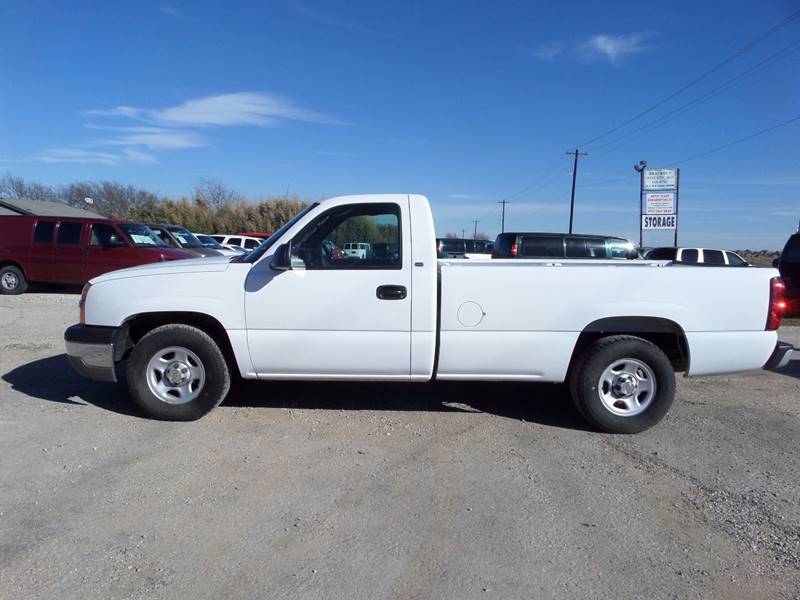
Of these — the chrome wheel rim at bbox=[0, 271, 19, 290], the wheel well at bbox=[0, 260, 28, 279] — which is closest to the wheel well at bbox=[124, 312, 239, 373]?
the wheel well at bbox=[0, 260, 28, 279]

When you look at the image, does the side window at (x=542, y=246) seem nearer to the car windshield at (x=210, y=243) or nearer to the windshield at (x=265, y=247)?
the car windshield at (x=210, y=243)

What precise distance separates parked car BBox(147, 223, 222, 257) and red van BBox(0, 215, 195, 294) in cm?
132

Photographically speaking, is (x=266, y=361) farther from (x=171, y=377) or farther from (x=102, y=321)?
(x=102, y=321)

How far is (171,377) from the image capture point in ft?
16.9

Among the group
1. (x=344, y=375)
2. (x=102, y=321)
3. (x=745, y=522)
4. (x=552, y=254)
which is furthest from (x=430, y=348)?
(x=552, y=254)

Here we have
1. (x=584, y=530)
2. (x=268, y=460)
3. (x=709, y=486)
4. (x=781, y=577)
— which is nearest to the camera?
(x=781, y=577)

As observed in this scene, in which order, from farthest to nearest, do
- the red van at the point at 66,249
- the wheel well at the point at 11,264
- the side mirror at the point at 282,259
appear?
the wheel well at the point at 11,264
the red van at the point at 66,249
the side mirror at the point at 282,259

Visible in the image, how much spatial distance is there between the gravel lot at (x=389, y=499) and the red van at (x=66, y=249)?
7924 mm

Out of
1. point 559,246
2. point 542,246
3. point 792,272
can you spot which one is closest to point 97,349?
point 792,272

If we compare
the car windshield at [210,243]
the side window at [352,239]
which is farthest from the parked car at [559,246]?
the side window at [352,239]

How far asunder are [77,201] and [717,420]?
7151cm

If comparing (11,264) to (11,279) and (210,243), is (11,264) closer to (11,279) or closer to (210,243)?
(11,279)

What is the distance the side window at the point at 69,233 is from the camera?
45.1 ft

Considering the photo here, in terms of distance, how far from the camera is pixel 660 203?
30891 millimetres
